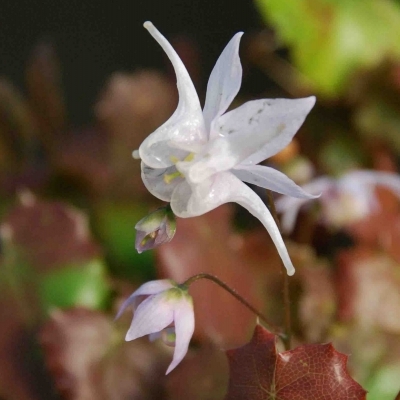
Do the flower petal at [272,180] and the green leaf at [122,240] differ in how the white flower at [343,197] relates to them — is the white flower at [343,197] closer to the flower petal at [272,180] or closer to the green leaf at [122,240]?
the green leaf at [122,240]

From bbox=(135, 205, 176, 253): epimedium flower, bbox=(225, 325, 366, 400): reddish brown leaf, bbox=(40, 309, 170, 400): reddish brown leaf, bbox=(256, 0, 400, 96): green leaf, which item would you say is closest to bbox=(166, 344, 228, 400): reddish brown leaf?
bbox=(40, 309, 170, 400): reddish brown leaf

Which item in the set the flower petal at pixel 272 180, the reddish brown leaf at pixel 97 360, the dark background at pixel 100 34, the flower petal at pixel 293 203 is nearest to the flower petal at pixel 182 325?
the flower petal at pixel 272 180

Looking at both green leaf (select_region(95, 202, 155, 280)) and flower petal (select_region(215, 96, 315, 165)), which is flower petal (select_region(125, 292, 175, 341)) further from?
green leaf (select_region(95, 202, 155, 280))

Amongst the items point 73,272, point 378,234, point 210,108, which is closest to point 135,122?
point 73,272

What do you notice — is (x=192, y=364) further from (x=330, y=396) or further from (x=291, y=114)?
(x=291, y=114)

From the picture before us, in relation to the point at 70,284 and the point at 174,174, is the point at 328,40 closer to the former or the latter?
the point at 70,284

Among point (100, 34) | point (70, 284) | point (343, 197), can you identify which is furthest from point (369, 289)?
point (100, 34)
